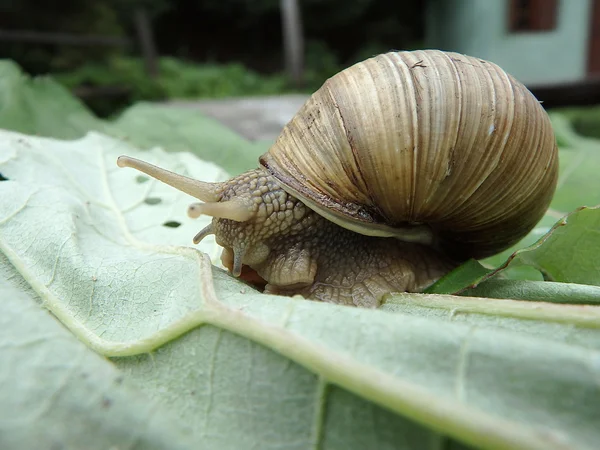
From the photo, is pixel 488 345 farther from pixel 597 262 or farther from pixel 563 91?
pixel 563 91

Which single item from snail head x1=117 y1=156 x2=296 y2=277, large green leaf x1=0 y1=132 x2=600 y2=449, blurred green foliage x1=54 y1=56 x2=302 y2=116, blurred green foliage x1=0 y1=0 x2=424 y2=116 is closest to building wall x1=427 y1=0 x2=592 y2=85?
blurred green foliage x1=0 y1=0 x2=424 y2=116

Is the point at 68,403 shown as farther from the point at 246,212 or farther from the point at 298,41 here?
the point at 298,41

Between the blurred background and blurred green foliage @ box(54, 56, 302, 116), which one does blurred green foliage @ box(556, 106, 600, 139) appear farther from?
blurred green foliage @ box(54, 56, 302, 116)

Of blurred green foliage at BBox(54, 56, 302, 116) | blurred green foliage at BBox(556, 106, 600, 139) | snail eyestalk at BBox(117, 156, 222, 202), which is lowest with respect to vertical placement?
blurred green foliage at BBox(556, 106, 600, 139)

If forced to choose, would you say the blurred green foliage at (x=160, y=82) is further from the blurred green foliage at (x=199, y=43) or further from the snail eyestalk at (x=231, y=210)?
the snail eyestalk at (x=231, y=210)

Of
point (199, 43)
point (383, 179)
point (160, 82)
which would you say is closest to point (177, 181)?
point (383, 179)

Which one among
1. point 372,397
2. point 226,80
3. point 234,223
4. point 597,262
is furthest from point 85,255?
point 226,80
